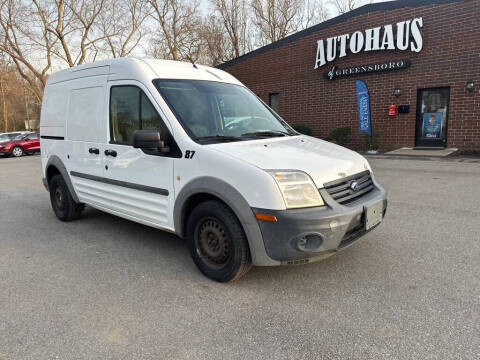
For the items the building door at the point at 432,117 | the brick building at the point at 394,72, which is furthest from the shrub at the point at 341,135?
the building door at the point at 432,117

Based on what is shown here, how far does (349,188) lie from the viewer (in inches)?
122

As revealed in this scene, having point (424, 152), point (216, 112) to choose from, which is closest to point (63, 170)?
point (216, 112)

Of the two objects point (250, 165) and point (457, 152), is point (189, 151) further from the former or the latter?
point (457, 152)

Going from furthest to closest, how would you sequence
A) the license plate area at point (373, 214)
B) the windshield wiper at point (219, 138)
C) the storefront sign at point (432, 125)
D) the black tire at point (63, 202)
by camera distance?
the storefront sign at point (432, 125) < the black tire at point (63, 202) < the windshield wiper at point (219, 138) < the license plate area at point (373, 214)

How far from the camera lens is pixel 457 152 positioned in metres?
11.9

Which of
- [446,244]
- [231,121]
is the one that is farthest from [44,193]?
[446,244]

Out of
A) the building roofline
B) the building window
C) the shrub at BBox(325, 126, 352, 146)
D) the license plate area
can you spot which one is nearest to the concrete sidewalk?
the shrub at BBox(325, 126, 352, 146)

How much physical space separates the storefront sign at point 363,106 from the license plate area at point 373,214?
36.4ft

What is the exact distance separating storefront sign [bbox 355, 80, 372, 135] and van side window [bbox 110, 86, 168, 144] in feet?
37.8

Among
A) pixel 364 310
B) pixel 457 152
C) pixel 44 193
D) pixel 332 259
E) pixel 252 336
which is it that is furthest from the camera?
pixel 457 152

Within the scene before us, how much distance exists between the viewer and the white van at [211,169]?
277 centimetres

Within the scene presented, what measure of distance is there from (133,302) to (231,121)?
198cm

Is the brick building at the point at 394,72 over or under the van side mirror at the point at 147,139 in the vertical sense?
over

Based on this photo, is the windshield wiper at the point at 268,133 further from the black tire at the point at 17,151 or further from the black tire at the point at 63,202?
the black tire at the point at 17,151
